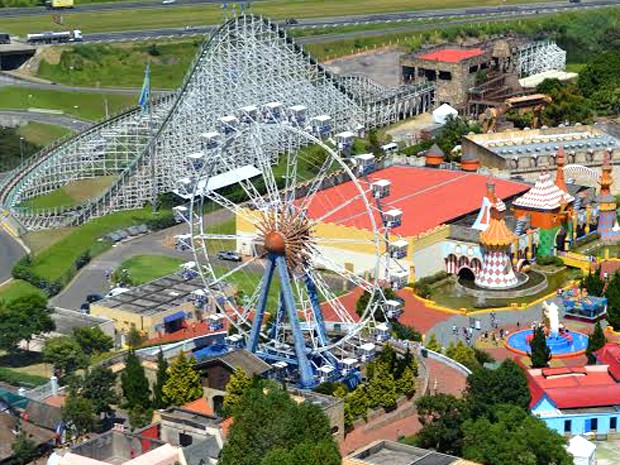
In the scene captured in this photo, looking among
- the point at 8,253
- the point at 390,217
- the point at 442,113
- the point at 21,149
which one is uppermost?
the point at 390,217

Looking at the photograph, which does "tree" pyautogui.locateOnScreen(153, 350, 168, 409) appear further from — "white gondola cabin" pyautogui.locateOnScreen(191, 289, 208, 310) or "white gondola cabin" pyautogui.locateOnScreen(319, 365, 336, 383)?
"white gondola cabin" pyautogui.locateOnScreen(319, 365, 336, 383)

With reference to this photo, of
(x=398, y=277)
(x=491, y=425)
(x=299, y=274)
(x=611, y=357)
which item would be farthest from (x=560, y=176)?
(x=491, y=425)

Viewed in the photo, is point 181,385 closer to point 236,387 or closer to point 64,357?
point 236,387

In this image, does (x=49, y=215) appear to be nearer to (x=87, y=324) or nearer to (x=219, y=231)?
(x=219, y=231)

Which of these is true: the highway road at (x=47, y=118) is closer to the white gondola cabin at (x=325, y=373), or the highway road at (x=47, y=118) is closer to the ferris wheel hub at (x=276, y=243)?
the ferris wheel hub at (x=276, y=243)

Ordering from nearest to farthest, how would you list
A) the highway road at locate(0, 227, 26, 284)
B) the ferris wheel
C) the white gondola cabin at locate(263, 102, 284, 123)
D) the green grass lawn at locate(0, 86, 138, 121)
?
the ferris wheel, the white gondola cabin at locate(263, 102, 284, 123), the highway road at locate(0, 227, 26, 284), the green grass lawn at locate(0, 86, 138, 121)

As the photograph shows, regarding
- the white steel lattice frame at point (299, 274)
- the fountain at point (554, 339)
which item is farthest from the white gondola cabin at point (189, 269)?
the fountain at point (554, 339)

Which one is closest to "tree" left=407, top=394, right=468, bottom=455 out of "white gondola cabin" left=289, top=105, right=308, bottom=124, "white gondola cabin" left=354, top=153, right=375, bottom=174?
"white gondola cabin" left=354, top=153, right=375, bottom=174
